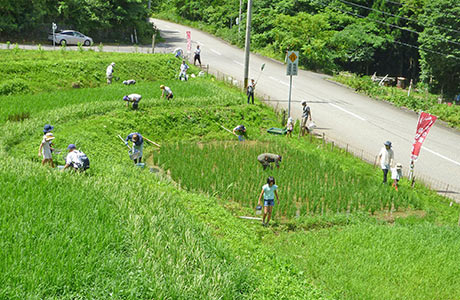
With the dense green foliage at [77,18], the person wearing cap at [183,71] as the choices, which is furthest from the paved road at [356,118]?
the person wearing cap at [183,71]

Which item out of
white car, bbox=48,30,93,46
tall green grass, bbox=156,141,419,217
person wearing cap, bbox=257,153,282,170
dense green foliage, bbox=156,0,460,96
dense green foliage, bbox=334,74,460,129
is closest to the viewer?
tall green grass, bbox=156,141,419,217

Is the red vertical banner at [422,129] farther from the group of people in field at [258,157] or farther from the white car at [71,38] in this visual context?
the white car at [71,38]

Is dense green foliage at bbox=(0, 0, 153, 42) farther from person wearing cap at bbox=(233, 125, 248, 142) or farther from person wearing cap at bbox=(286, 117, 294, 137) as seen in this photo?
person wearing cap at bbox=(286, 117, 294, 137)

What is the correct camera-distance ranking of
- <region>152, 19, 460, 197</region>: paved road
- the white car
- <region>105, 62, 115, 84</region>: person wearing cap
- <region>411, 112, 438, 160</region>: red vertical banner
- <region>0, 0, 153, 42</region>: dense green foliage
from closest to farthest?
<region>411, 112, 438, 160</region>: red vertical banner, <region>152, 19, 460, 197</region>: paved road, <region>105, 62, 115, 84</region>: person wearing cap, <region>0, 0, 153, 42</region>: dense green foliage, the white car

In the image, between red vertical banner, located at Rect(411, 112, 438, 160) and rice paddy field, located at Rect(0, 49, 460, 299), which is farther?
red vertical banner, located at Rect(411, 112, 438, 160)

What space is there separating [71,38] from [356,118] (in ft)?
78.6

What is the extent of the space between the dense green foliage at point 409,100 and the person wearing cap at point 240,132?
12.0 metres

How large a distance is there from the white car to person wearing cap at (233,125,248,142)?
70.6 feet

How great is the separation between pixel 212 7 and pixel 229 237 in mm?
49797

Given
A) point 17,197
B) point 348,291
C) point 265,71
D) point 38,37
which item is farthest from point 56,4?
point 348,291

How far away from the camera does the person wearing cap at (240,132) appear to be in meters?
19.5

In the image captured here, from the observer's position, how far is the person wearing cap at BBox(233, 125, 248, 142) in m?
19.5

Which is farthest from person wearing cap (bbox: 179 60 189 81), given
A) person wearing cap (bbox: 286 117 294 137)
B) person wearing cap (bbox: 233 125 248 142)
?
person wearing cap (bbox: 286 117 294 137)

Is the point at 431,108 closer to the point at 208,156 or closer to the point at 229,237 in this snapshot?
the point at 208,156
